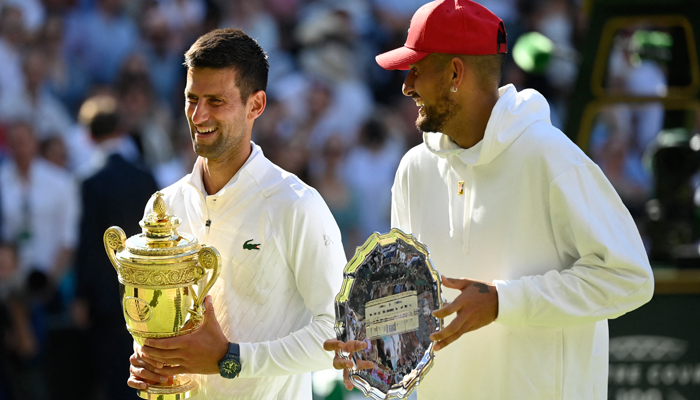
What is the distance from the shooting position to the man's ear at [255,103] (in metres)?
2.86

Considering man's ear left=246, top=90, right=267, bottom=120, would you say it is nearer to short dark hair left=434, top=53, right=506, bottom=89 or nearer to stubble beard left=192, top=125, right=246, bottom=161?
stubble beard left=192, top=125, right=246, bottom=161

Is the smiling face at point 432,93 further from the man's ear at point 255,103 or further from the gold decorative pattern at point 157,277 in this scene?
the gold decorative pattern at point 157,277

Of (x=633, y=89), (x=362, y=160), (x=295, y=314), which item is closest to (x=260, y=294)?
(x=295, y=314)

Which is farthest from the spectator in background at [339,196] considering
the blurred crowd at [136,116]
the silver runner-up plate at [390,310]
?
the silver runner-up plate at [390,310]

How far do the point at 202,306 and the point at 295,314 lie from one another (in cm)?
30

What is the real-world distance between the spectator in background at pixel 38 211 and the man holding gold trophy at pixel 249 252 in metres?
3.68

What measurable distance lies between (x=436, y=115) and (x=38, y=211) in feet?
14.2

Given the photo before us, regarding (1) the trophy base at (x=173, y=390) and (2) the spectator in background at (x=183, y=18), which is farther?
(2) the spectator in background at (x=183, y=18)

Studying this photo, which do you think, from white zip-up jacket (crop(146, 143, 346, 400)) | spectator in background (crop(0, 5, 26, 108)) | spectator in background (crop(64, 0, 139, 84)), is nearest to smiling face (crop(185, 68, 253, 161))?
white zip-up jacket (crop(146, 143, 346, 400))

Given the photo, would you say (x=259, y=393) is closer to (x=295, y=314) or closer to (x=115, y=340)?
(x=295, y=314)

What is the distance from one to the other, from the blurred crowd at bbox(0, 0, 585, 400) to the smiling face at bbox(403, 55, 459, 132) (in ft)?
10.1

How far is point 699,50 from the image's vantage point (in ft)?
15.3

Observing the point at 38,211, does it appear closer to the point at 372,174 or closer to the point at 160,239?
the point at 372,174

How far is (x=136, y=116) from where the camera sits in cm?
710
